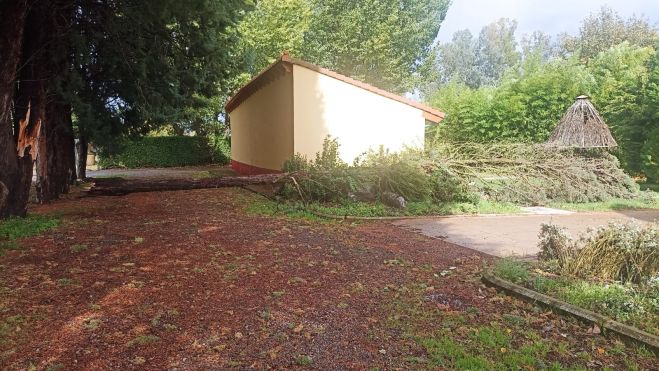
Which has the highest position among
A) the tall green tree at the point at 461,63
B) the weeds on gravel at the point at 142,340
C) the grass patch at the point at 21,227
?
the tall green tree at the point at 461,63

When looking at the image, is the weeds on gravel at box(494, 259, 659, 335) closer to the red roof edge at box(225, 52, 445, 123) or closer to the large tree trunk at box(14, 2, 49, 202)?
the large tree trunk at box(14, 2, 49, 202)

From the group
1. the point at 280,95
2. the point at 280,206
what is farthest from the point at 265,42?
the point at 280,206

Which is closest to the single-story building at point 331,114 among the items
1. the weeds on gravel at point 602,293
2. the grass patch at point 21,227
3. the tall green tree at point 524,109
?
Result: the tall green tree at point 524,109

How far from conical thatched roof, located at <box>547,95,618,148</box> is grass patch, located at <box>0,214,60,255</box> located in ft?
44.0

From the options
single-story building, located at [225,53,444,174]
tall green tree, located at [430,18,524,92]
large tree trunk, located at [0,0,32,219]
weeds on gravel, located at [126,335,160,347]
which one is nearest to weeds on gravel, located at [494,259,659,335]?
weeds on gravel, located at [126,335,160,347]

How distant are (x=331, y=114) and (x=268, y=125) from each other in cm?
376

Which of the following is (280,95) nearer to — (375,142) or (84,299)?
(375,142)

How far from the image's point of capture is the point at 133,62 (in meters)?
11.5

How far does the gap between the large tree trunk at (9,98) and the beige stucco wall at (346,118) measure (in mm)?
7232

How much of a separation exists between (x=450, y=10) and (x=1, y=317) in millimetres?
47268

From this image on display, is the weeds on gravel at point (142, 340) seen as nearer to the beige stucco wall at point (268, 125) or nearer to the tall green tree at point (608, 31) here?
the beige stucco wall at point (268, 125)

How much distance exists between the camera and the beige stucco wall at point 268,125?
1484cm

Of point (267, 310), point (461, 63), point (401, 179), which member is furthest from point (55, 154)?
point (461, 63)

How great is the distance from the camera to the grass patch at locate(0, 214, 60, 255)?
6975 millimetres
